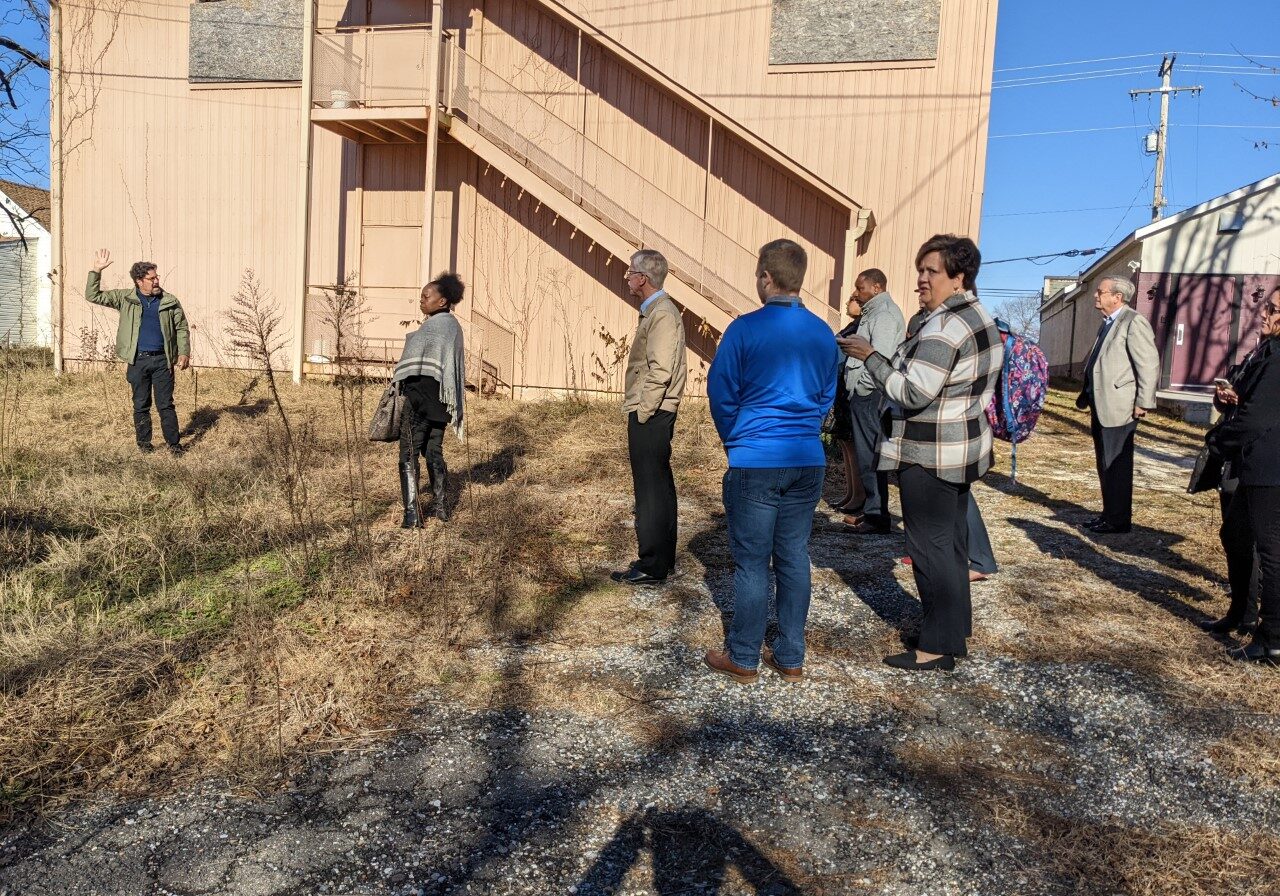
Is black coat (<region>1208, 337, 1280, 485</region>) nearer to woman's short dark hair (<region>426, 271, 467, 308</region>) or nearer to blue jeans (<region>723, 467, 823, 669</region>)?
blue jeans (<region>723, 467, 823, 669</region>)

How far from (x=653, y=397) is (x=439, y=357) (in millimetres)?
1884

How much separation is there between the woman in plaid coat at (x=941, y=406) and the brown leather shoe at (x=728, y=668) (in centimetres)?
89

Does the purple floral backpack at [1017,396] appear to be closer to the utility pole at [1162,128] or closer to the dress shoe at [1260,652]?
the dress shoe at [1260,652]

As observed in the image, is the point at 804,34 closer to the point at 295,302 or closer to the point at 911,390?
the point at 295,302

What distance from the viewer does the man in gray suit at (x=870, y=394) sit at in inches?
261

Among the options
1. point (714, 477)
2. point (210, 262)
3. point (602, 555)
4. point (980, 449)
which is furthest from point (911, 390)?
point (210, 262)

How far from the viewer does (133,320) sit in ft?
29.8

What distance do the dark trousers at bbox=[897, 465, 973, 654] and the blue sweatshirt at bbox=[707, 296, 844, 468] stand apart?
1.72ft

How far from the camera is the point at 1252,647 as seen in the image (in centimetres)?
455

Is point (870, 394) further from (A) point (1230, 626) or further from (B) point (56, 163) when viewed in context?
(B) point (56, 163)

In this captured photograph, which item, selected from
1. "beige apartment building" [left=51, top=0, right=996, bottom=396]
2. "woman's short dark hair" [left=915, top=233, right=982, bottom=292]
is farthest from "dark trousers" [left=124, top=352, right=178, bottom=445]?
"woman's short dark hair" [left=915, top=233, right=982, bottom=292]

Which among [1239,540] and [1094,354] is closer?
[1239,540]

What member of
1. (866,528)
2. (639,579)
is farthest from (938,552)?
(866,528)

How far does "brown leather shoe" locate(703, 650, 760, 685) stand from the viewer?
4.25m
